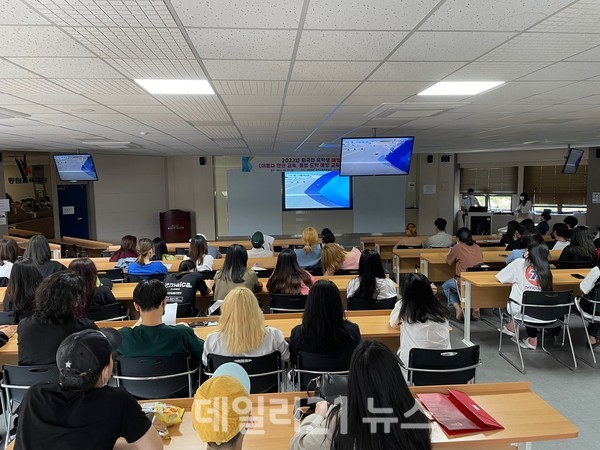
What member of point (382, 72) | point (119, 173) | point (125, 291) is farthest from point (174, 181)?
point (382, 72)

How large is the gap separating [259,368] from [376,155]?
3.98m

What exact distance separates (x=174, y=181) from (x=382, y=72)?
10.5 meters

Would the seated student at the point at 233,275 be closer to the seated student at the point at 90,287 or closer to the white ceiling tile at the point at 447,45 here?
the seated student at the point at 90,287

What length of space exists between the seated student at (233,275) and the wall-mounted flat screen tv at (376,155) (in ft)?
7.47

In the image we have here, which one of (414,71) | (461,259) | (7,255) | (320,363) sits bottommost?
(320,363)

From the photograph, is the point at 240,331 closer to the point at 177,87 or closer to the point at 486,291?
the point at 177,87

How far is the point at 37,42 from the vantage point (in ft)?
7.46

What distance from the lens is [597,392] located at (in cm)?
388

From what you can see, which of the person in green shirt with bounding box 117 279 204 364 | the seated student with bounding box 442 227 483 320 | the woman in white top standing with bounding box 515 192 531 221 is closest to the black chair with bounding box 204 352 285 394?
the person in green shirt with bounding box 117 279 204 364

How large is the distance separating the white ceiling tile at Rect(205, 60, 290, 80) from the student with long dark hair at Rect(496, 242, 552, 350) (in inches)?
128

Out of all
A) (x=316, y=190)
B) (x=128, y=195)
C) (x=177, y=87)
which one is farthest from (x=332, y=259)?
(x=128, y=195)

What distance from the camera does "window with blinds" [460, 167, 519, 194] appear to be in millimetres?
13344

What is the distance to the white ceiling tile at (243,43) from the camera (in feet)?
7.09

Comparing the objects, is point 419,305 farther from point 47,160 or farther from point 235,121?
point 47,160
